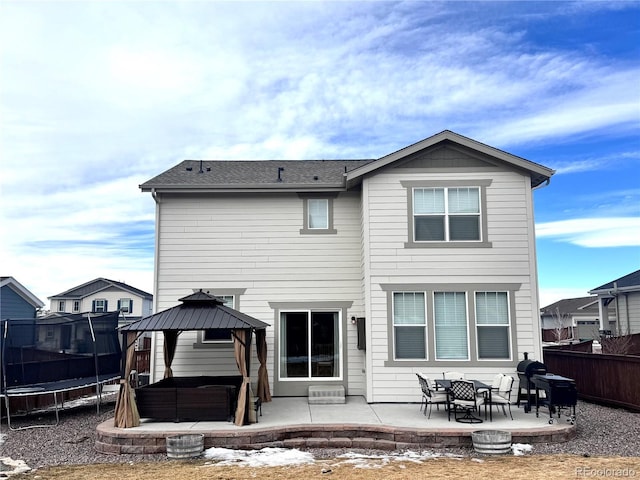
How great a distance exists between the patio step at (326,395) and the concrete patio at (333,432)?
5.07 feet

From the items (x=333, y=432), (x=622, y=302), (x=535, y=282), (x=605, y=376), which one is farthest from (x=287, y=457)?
(x=622, y=302)

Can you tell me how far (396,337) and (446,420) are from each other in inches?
93.6

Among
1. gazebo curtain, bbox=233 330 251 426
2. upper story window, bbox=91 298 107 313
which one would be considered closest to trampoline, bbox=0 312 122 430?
gazebo curtain, bbox=233 330 251 426

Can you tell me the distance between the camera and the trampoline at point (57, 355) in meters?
10.2

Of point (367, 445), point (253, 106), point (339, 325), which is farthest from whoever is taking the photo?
point (253, 106)

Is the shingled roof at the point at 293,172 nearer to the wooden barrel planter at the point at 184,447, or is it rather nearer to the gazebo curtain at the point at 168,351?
the gazebo curtain at the point at 168,351

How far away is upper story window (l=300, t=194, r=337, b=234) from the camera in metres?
12.3

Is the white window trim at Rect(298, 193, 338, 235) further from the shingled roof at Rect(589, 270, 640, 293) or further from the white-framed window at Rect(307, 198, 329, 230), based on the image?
the shingled roof at Rect(589, 270, 640, 293)

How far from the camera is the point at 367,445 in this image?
8086 mm

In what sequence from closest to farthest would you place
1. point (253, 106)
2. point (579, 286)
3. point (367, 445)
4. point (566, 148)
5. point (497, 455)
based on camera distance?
1. point (497, 455)
2. point (367, 445)
3. point (253, 106)
4. point (566, 148)
5. point (579, 286)

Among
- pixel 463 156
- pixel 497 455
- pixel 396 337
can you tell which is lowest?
pixel 497 455

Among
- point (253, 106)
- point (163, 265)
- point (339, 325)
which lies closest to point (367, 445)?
point (339, 325)

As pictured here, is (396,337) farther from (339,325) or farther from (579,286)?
(579,286)

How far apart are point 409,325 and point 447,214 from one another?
272cm
